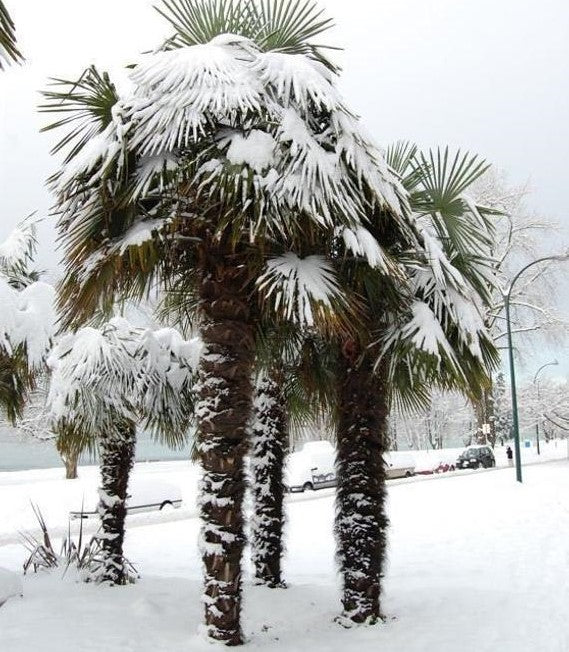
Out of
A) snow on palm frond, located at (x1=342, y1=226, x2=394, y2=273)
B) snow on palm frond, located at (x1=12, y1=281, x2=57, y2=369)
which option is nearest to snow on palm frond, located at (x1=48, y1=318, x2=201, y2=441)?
snow on palm frond, located at (x1=12, y1=281, x2=57, y2=369)

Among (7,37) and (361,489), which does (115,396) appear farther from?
(7,37)

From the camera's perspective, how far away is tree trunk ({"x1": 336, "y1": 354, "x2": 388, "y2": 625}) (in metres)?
→ 6.52

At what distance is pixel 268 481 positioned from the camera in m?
8.35

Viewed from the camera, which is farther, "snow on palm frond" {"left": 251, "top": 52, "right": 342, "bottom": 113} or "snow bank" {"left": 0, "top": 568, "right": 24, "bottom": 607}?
"snow bank" {"left": 0, "top": 568, "right": 24, "bottom": 607}

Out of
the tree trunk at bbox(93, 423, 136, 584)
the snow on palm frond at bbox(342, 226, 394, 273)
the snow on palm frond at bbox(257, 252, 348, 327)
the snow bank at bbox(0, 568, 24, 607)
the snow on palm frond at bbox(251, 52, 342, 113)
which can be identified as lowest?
the snow bank at bbox(0, 568, 24, 607)

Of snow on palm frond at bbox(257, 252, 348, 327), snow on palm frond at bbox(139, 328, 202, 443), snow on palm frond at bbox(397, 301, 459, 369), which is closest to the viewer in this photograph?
snow on palm frond at bbox(257, 252, 348, 327)

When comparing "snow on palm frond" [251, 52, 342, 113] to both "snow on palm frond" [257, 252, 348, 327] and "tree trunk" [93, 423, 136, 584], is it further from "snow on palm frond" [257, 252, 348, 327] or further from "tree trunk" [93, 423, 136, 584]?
"tree trunk" [93, 423, 136, 584]

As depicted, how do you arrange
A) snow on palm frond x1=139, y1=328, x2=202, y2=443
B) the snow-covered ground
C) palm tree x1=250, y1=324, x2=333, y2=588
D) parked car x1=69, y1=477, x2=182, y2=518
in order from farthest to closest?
parked car x1=69, y1=477, x2=182, y2=518
snow on palm frond x1=139, y1=328, x2=202, y2=443
palm tree x1=250, y1=324, x2=333, y2=588
the snow-covered ground

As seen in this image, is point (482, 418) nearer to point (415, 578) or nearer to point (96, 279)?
A: point (415, 578)

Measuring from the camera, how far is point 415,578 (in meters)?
9.02

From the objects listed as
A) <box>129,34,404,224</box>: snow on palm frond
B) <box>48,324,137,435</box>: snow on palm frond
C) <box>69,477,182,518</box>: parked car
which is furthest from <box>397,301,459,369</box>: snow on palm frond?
<box>69,477,182,518</box>: parked car

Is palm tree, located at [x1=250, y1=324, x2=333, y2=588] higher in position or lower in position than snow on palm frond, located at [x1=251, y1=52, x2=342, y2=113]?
lower

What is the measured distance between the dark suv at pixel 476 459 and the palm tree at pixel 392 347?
32.7m

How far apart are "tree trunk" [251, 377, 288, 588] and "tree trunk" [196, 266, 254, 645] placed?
234cm
